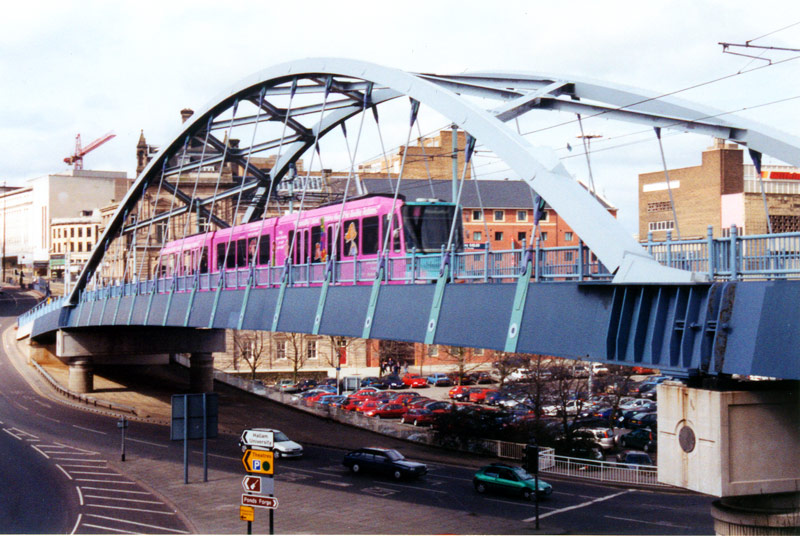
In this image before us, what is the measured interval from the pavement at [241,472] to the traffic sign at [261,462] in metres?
6.96

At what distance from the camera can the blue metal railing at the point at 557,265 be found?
531 inches

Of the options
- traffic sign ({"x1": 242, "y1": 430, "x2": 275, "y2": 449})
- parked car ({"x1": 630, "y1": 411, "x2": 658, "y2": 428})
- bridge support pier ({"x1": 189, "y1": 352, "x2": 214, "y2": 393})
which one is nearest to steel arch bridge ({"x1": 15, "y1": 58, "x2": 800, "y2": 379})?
traffic sign ({"x1": 242, "y1": 430, "x2": 275, "y2": 449})

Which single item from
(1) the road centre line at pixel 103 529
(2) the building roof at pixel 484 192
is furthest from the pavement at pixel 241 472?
(2) the building roof at pixel 484 192

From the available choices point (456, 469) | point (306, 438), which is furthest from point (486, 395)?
point (456, 469)

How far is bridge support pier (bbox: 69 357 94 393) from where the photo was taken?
61125mm

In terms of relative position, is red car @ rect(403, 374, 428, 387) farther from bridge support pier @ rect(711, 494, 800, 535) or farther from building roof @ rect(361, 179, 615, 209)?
bridge support pier @ rect(711, 494, 800, 535)

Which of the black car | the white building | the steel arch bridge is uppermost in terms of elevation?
the white building

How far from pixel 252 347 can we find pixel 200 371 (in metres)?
14.7

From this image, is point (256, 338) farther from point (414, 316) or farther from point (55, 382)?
point (414, 316)

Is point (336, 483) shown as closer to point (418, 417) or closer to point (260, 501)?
A: point (260, 501)

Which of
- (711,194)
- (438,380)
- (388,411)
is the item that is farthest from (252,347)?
(711,194)

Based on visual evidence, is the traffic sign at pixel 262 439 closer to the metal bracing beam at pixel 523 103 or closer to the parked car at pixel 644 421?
the metal bracing beam at pixel 523 103

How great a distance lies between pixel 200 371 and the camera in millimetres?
63375

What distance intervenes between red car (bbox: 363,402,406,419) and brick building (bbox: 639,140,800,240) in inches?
732
